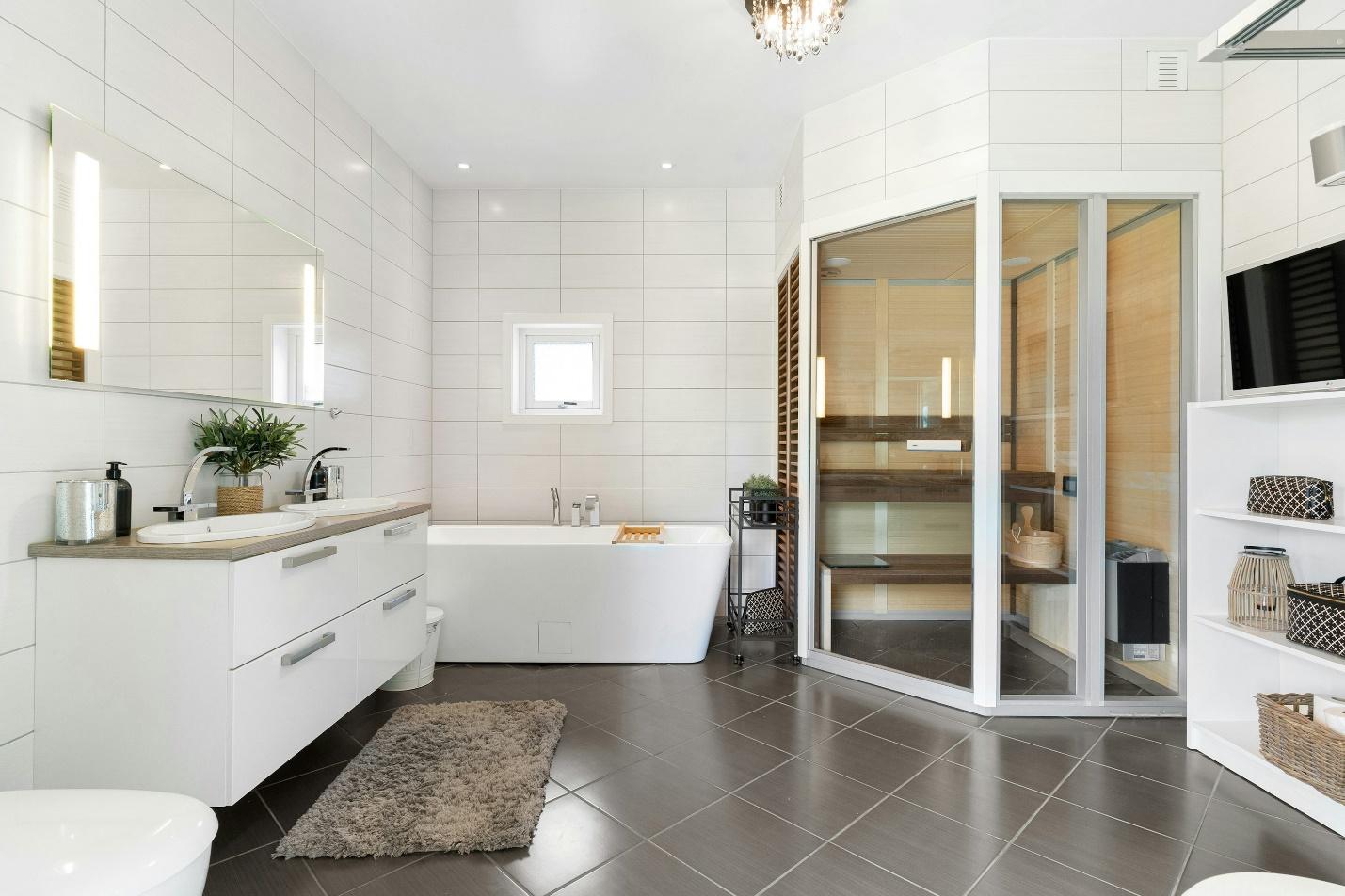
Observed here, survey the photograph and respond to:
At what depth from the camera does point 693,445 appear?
4.17m

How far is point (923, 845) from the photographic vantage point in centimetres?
182

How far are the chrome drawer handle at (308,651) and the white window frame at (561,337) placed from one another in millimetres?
2287

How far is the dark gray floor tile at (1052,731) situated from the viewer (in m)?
2.42

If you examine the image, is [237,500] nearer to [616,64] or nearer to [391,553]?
[391,553]

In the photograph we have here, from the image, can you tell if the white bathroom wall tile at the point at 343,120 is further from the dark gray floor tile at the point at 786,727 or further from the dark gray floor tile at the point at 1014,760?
the dark gray floor tile at the point at 1014,760

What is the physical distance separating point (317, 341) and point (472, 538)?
4.22 ft

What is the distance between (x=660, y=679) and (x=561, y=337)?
228cm

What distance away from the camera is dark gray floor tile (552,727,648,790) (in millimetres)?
2188

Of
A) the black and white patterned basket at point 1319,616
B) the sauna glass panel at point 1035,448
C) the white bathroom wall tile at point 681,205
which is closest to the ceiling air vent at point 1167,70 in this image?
the sauna glass panel at point 1035,448

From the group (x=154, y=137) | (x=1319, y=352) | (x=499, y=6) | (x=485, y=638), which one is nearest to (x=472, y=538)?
(x=485, y=638)

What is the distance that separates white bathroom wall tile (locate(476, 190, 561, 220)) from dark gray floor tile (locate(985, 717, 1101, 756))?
369 centimetres

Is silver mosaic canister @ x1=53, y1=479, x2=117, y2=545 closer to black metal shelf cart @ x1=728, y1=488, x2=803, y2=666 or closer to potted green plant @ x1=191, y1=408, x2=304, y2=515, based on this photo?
potted green plant @ x1=191, y1=408, x2=304, y2=515

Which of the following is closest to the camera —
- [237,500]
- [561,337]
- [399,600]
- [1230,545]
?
[237,500]

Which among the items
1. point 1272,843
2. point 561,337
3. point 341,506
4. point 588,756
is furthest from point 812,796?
point 561,337
